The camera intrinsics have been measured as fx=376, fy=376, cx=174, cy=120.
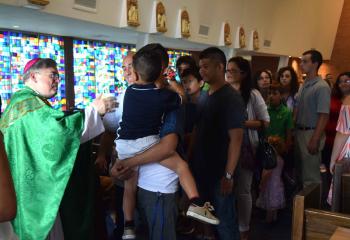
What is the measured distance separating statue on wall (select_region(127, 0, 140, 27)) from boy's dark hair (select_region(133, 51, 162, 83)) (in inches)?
103

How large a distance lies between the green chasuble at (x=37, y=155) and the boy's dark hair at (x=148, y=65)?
0.48 m

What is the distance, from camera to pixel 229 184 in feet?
8.01

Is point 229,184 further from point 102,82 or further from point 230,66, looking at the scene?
point 102,82

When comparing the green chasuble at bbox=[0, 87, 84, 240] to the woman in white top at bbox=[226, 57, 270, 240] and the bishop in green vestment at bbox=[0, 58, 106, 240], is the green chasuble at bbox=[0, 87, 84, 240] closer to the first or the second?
the bishop in green vestment at bbox=[0, 58, 106, 240]

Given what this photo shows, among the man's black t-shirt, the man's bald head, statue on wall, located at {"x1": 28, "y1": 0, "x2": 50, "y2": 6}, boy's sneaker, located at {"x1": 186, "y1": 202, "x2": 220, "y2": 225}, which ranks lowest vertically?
boy's sneaker, located at {"x1": 186, "y1": 202, "x2": 220, "y2": 225}

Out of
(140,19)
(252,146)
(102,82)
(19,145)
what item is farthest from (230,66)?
(102,82)

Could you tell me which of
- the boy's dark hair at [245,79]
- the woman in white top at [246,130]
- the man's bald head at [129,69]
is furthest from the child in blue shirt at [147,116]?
the boy's dark hair at [245,79]

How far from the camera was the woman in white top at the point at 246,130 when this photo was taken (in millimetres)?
Result: 3016

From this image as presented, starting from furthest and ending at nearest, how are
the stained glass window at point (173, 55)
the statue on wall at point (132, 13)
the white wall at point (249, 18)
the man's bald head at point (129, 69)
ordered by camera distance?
the stained glass window at point (173, 55), the statue on wall at point (132, 13), the white wall at point (249, 18), the man's bald head at point (129, 69)

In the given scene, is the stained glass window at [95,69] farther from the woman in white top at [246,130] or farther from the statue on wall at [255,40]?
the statue on wall at [255,40]

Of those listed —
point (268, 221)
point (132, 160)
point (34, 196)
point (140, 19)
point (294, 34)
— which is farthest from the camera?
point (294, 34)

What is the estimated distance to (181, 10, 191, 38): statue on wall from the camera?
5.58 meters

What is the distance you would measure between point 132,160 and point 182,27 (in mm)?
3904

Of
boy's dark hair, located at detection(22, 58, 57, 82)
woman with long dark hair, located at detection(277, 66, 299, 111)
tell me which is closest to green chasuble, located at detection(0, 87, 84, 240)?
boy's dark hair, located at detection(22, 58, 57, 82)
